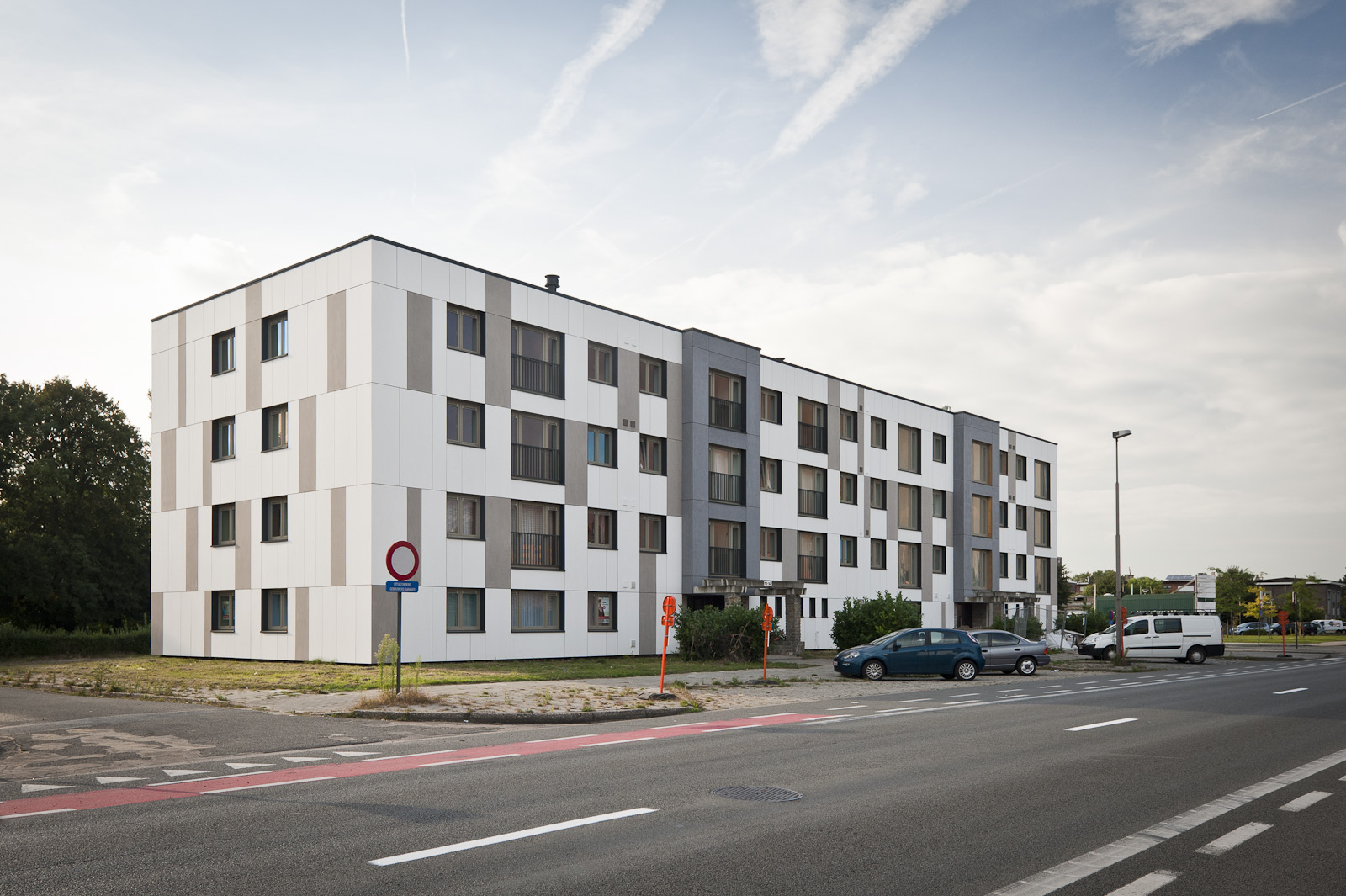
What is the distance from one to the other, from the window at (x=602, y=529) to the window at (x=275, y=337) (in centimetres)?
1060

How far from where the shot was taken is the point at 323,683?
72.9 feet

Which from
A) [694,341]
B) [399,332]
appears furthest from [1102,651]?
[399,332]

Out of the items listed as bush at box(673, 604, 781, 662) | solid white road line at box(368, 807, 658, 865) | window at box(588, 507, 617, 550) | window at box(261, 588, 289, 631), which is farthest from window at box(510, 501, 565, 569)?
solid white road line at box(368, 807, 658, 865)

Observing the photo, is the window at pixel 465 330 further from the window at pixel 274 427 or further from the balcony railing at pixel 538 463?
the window at pixel 274 427

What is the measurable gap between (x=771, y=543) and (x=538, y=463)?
43.2ft

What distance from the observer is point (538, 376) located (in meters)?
33.4

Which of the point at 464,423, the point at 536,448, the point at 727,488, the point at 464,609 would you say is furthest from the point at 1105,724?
the point at 727,488

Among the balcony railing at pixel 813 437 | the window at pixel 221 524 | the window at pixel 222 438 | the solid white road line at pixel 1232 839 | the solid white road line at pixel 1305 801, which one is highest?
the balcony railing at pixel 813 437

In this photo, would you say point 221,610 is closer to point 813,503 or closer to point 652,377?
point 652,377

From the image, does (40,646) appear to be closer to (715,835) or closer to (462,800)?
(462,800)

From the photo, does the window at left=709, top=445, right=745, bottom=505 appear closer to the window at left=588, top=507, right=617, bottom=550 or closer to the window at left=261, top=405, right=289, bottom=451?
the window at left=588, top=507, right=617, bottom=550

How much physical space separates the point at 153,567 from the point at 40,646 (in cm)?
471

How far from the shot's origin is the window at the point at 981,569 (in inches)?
2200

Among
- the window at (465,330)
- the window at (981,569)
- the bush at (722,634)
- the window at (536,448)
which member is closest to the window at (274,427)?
the window at (465,330)
